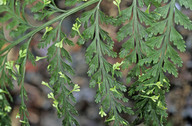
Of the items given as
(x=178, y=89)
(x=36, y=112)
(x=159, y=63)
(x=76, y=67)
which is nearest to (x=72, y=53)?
(x=76, y=67)

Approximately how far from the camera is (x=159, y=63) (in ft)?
2.97

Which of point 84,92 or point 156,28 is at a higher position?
point 156,28

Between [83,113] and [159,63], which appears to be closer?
[159,63]

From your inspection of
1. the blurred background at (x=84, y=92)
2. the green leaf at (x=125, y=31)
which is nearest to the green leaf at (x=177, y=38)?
the green leaf at (x=125, y=31)

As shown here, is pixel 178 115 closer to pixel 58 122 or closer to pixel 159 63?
pixel 159 63

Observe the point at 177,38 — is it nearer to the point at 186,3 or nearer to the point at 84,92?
the point at 186,3

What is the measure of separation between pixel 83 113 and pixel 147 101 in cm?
36

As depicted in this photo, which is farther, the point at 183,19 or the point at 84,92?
the point at 84,92

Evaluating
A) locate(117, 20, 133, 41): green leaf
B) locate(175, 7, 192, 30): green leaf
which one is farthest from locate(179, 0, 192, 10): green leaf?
locate(117, 20, 133, 41): green leaf

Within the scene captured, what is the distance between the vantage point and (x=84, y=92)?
1148mm

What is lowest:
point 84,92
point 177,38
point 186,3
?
point 84,92

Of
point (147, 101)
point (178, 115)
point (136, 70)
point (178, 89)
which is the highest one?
point (136, 70)

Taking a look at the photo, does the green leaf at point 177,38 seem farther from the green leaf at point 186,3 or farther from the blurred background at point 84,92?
the blurred background at point 84,92

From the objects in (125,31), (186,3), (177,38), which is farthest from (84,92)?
(186,3)
